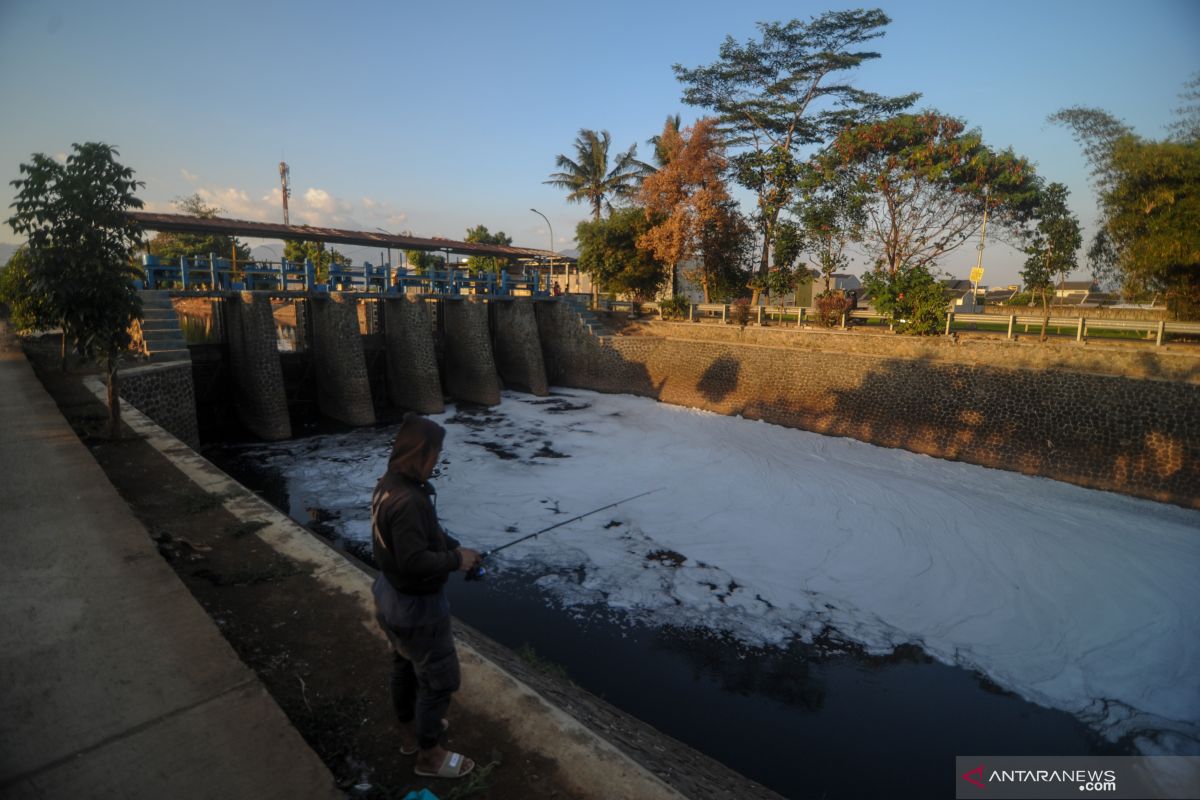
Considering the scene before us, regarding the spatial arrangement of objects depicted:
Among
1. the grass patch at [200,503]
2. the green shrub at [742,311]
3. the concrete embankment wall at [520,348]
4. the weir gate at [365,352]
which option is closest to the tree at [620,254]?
the weir gate at [365,352]

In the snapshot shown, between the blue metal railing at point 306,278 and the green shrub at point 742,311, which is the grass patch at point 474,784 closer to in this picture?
the blue metal railing at point 306,278

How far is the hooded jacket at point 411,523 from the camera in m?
2.57

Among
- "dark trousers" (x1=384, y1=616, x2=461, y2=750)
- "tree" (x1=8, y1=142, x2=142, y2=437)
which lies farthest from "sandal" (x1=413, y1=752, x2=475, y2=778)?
"tree" (x1=8, y1=142, x2=142, y2=437)

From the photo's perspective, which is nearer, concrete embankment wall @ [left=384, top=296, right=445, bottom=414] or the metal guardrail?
the metal guardrail

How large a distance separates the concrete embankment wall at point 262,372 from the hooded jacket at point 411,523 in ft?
54.8

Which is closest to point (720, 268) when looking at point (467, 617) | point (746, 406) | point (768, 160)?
point (768, 160)

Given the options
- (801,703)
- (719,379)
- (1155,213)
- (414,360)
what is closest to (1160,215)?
(1155,213)

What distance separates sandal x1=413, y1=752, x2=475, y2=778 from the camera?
2.83m

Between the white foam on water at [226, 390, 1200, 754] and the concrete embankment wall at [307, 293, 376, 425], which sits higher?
the concrete embankment wall at [307, 293, 376, 425]

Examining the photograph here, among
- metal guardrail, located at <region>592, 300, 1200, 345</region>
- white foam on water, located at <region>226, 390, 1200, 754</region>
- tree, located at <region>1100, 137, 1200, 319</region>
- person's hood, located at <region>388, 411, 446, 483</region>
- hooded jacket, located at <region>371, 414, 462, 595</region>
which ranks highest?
tree, located at <region>1100, 137, 1200, 319</region>

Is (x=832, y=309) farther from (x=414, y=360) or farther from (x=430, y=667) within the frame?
(x=430, y=667)

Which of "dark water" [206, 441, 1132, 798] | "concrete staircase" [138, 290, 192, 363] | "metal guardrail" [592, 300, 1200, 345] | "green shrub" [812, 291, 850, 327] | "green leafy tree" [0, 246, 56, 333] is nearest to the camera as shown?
"dark water" [206, 441, 1132, 798]

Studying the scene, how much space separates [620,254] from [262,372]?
16500 millimetres

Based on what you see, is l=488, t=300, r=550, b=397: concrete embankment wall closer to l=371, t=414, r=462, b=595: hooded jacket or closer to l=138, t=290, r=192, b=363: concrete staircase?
l=138, t=290, r=192, b=363: concrete staircase
